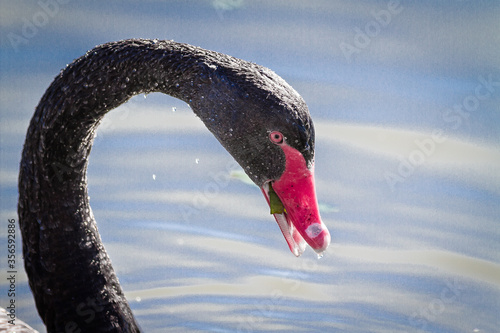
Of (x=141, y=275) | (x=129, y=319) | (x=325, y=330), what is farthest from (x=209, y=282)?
(x=129, y=319)

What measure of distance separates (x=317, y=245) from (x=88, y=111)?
103 cm

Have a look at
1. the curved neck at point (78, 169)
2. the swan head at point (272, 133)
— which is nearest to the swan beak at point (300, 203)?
the swan head at point (272, 133)

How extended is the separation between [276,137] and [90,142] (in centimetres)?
83

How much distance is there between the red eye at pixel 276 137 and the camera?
94.3 inches

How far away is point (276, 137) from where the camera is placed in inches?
95.0

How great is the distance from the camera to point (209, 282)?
15.1 ft

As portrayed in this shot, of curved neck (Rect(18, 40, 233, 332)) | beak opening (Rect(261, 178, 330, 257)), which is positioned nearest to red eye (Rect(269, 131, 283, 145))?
beak opening (Rect(261, 178, 330, 257))

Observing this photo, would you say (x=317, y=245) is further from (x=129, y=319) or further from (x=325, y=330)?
(x=325, y=330)

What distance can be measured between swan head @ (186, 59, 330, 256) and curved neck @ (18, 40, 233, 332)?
7 centimetres

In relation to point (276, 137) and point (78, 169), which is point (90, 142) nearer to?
point (78, 169)

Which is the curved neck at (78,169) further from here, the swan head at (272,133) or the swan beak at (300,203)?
the swan beak at (300,203)

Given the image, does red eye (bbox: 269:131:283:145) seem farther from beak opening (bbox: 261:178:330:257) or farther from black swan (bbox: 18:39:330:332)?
beak opening (bbox: 261:178:330:257)

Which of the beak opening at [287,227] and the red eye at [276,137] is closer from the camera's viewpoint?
the red eye at [276,137]

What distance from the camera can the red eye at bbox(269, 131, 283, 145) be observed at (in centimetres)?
240
